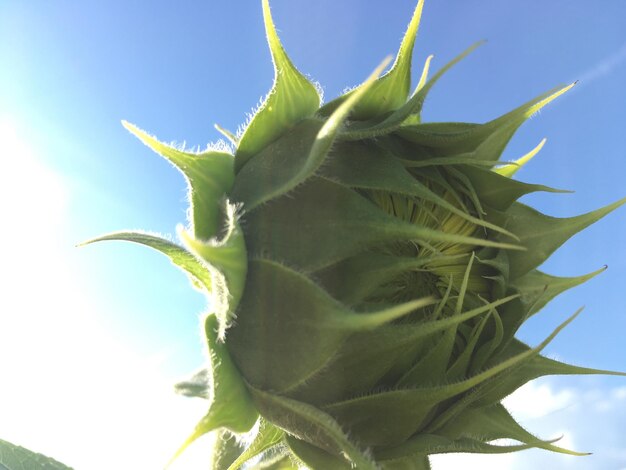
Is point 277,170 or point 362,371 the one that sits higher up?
point 277,170

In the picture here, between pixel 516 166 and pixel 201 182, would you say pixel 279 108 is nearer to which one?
pixel 201 182

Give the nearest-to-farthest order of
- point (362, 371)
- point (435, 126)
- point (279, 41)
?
point (362, 371), point (279, 41), point (435, 126)

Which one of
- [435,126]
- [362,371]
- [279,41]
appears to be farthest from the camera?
[435,126]

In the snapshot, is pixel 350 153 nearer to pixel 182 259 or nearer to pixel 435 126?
pixel 435 126

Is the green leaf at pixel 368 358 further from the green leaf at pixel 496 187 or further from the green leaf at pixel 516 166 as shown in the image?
the green leaf at pixel 516 166

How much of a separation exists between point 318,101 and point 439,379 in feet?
4.80

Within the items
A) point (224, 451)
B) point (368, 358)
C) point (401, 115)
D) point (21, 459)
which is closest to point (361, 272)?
point (368, 358)

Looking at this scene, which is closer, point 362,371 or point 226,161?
point 362,371

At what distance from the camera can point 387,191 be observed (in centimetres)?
320

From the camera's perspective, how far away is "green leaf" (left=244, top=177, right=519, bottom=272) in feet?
9.63

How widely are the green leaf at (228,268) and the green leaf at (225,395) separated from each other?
0.14m

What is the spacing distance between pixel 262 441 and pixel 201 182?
129 centimetres

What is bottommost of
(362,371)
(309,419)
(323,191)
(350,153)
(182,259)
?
(309,419)

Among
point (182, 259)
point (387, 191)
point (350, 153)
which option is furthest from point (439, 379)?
point (182, 259)
